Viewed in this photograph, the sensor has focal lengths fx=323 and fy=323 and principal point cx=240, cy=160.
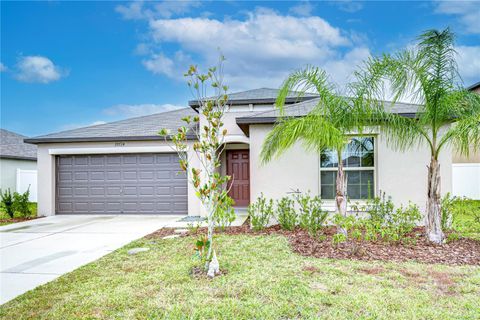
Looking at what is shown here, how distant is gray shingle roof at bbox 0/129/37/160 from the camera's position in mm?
16875

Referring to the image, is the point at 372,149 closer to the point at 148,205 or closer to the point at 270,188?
the point at 270,188

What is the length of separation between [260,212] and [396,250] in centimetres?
335

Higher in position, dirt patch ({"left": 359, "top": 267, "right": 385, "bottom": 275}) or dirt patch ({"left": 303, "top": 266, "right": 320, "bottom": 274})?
dirt patch ({"left": 303, "top": 266, "right": 320, "bottom": 274})

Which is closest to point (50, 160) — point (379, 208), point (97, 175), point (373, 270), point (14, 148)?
point (97, 175)

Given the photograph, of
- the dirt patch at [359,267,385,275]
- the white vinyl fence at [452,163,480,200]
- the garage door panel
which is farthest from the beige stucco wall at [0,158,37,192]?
the white vinyl fence at [452,163,480,200]

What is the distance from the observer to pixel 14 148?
59.5 feet

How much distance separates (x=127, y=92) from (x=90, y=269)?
13745 millimetres

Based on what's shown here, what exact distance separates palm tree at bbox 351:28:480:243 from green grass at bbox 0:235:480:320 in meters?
2.05

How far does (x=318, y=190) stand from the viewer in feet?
27.2

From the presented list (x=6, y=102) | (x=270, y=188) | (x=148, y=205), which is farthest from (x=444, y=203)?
(x=6, y=102)

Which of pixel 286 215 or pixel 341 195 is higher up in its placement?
pixel 341 195

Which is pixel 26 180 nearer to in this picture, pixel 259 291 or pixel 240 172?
pixel 240 172

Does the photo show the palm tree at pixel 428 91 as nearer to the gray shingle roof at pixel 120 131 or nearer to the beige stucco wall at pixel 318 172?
the beige stucco wall at pixel 318 172

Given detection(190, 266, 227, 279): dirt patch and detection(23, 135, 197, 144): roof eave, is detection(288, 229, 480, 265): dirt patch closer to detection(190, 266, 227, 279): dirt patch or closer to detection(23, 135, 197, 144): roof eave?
detection(190, 266, 227, 279): dirt patch
